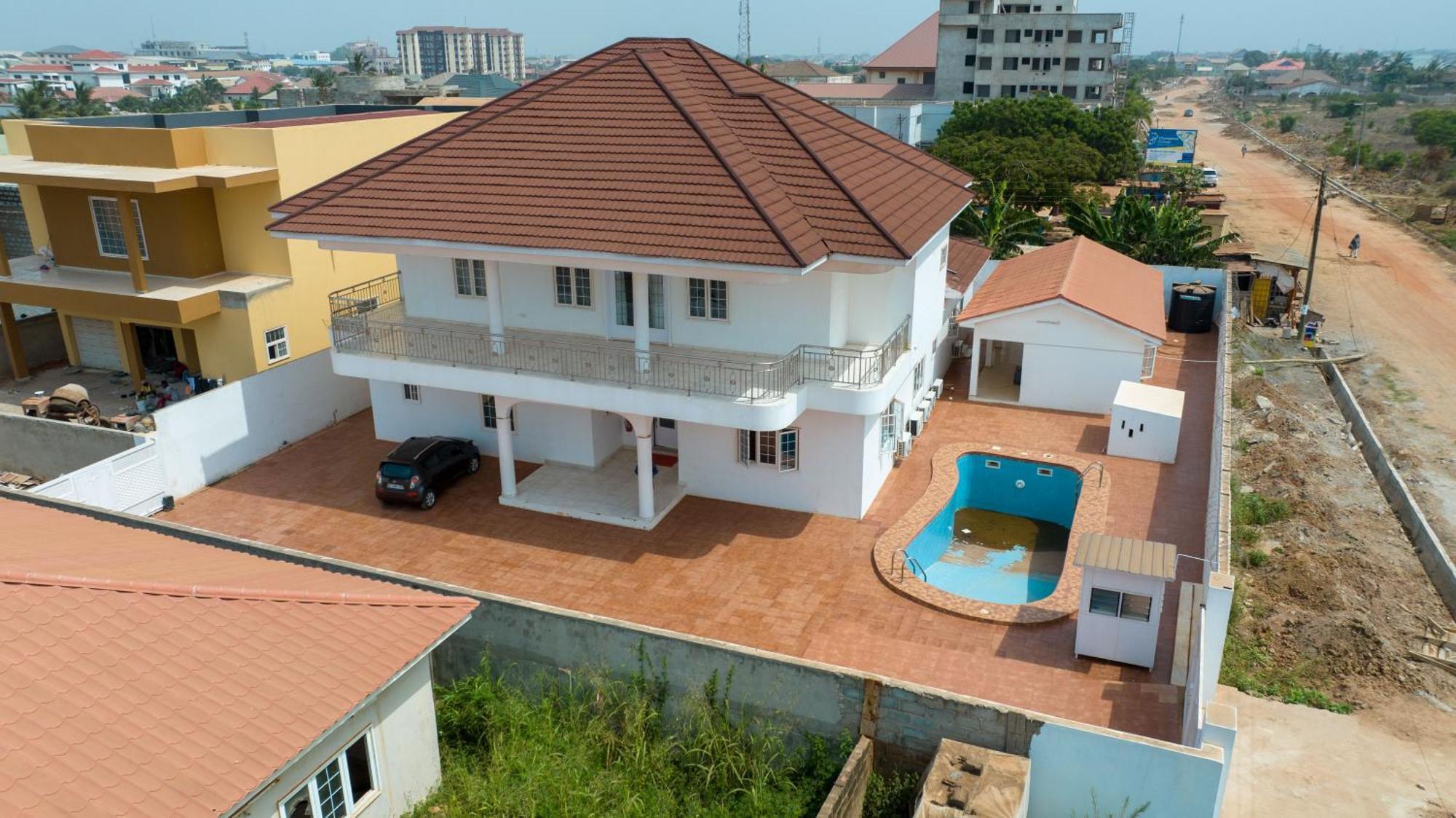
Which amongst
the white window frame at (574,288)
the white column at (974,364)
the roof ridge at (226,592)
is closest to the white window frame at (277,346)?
the white window frame at (574,288)

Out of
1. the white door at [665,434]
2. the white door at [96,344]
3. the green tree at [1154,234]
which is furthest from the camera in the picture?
the green tree at [1154,234]

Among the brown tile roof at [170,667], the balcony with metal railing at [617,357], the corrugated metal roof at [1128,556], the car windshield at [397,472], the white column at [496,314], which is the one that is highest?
the white column at [496,314]

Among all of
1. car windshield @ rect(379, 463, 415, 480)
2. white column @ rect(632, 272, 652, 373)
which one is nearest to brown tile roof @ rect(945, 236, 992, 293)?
white column @ rect(632, 272, 652, 373)

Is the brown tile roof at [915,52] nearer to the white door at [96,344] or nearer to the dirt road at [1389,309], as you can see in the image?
the dirt road at [1389,309]

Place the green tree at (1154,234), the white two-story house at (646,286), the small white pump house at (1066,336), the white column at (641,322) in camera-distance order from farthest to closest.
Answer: the green tree at (1154,234)
the small white pump house at (1066,336)
the white column at (641,322)
the white two-story house at (646,286)

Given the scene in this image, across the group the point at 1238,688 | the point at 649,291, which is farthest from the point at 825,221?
the point at 1238,688
